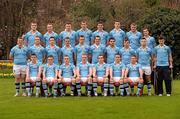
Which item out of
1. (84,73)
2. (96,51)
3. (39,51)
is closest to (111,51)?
(96,51)

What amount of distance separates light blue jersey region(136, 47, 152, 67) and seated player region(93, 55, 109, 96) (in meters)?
1.18

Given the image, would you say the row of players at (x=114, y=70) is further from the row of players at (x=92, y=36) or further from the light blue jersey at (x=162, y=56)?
the row of players at (x=92, y=36)

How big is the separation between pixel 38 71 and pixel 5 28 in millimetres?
31136

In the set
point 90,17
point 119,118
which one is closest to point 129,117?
point 119,118

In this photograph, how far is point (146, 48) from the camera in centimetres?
1823

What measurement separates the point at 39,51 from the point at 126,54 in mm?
2929

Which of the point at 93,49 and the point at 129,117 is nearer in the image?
the point at 129,117

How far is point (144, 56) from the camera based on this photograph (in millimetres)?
18219

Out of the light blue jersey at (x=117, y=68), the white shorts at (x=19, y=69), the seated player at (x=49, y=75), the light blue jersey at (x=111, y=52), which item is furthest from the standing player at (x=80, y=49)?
the white shorts at (x=19, y=69)

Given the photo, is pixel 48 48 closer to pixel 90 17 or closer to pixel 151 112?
pixel 151 112

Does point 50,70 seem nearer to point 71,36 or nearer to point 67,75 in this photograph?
point 67,75

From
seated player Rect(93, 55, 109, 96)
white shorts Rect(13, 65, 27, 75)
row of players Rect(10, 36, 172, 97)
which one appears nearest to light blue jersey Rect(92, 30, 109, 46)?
row of players Rect(10, 36, 172, 97)

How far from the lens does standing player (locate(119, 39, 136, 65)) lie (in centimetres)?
1822

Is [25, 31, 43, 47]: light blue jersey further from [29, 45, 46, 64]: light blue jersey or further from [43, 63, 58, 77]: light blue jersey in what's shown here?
[43, 63, 58, 77]: light blue jersey
